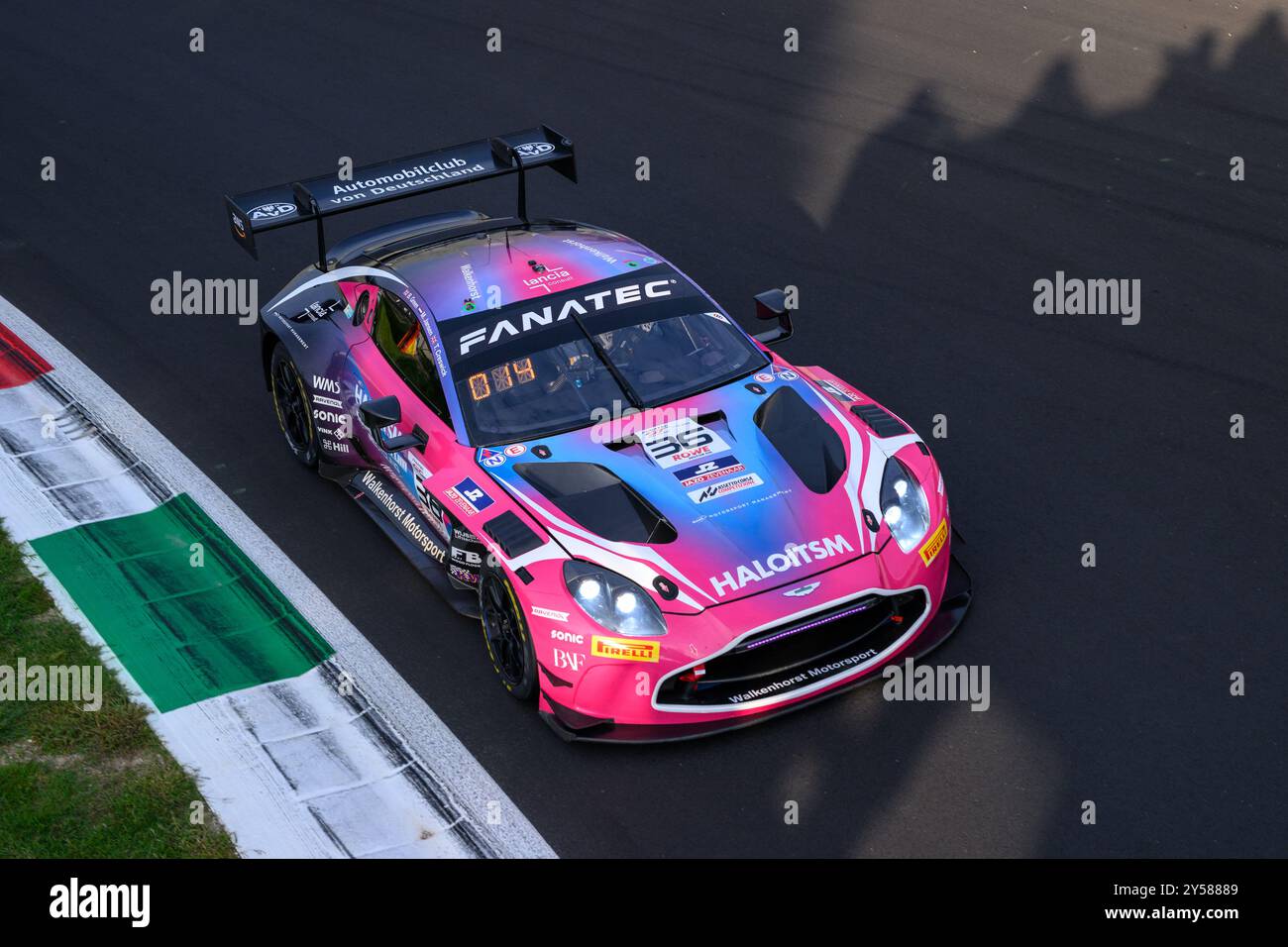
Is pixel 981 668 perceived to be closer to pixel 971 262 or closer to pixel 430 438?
pixel 430 438

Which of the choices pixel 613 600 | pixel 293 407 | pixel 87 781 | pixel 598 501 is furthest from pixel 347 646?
pixel 293 407

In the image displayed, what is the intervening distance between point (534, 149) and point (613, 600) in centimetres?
376

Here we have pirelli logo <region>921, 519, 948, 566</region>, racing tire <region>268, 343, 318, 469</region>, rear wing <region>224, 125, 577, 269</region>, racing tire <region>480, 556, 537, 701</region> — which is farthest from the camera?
racing tire <region>268, 343, 318, 469</region>

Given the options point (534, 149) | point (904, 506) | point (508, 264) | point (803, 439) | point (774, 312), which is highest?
point (534, 149)

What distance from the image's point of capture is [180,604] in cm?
738

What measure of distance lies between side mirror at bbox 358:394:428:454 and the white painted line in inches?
34.3

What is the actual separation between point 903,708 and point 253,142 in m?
8.68

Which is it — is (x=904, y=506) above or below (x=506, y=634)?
above

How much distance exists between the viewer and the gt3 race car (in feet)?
20.2

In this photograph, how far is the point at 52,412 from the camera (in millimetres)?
9070

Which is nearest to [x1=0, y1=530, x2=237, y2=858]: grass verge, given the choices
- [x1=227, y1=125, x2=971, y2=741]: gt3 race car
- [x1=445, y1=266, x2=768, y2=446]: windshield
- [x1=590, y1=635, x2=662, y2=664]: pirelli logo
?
[x1=227, y1=125, x2=971, y2=741]: gt3 race car

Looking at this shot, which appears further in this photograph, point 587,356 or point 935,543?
point 587,356

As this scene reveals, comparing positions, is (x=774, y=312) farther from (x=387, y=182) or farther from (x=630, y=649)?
(x=630, y=649)

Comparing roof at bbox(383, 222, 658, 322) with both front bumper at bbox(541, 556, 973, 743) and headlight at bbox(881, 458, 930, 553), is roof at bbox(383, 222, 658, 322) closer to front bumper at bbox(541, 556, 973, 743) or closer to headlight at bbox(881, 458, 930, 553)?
headlight at bbox(881, 458, 930, 553)
